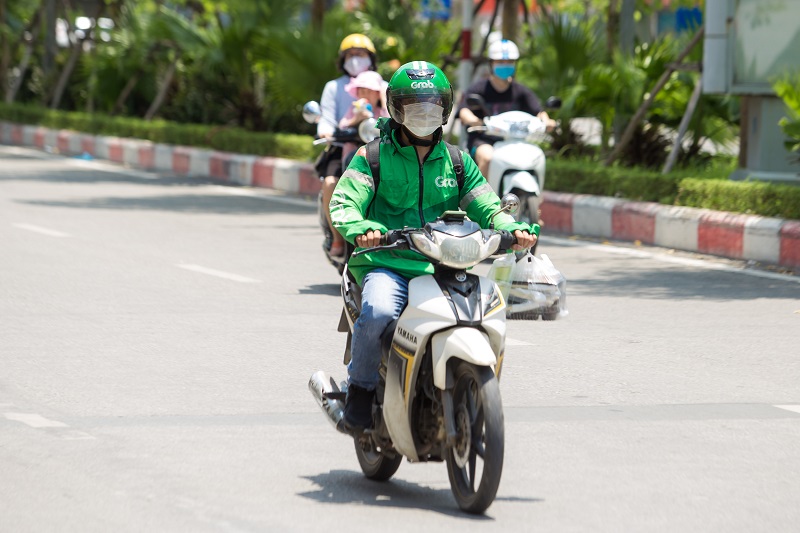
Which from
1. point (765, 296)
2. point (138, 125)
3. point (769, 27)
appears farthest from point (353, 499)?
point (138, 125)

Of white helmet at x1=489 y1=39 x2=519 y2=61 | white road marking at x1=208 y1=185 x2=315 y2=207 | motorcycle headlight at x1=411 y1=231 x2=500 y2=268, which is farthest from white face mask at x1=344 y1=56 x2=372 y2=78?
motorcycle headlight at x1=411 y1=231 x2=500 y2=268

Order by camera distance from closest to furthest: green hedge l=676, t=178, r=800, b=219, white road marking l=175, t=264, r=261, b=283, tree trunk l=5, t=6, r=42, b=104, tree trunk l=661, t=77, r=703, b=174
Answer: white road marking l=175, t=264, r=261, b=283 < green hedge l=676, t=178, r=800, b=219 < tree trunk l=661, t=77, r=703, b=174 < tree trunk l=5, t=6, r=42, b=104

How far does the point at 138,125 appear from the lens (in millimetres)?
24297

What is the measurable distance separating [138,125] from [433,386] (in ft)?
64.6

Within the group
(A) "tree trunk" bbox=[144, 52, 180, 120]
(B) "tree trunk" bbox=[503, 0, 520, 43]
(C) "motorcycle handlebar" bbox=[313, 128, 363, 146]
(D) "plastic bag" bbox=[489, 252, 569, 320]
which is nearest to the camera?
(D) "plastic bag" bbox=[489, 252, 569, 320]

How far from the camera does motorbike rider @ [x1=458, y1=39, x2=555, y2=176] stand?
1243 cm

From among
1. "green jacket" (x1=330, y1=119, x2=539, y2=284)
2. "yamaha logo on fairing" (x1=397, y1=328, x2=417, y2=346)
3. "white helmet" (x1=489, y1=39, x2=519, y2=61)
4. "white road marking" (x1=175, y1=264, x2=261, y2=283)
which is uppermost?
"white helmet" (x1=489, y1=39, x2=519, y2=61)

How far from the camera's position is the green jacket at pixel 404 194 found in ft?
17.8

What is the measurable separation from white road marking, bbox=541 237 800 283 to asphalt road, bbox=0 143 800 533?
0.18 feet

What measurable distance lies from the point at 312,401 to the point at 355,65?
480 cm

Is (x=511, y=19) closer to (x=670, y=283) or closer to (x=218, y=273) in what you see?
(x=670, y=283)

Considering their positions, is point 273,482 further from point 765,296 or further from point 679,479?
point 765,296

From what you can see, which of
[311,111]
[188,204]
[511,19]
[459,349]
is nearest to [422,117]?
[459,349]

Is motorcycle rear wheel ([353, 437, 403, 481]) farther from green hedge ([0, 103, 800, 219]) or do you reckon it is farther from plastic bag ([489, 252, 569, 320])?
green hedge ([0, 103, 800, 219])
